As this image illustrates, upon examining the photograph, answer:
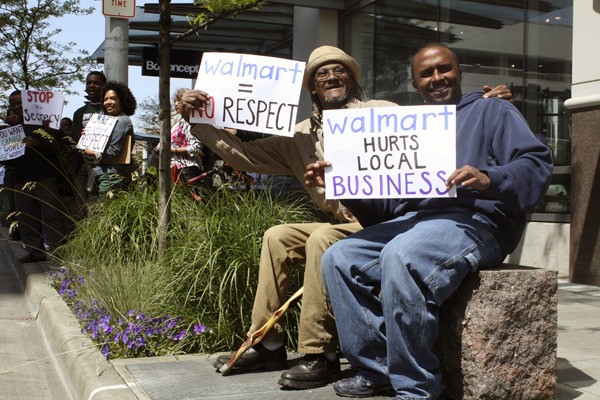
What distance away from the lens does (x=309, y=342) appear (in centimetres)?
399

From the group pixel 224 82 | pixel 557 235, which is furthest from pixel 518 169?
pixel 557 235

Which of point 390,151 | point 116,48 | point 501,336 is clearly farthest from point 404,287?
point 116,48

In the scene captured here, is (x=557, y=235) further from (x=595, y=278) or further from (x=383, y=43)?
(x=383, y=43)

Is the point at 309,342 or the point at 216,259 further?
the point at 216,259

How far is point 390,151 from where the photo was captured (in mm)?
3625

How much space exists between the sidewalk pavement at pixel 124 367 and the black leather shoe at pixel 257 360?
5 cm

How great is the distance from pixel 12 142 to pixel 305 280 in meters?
5.50

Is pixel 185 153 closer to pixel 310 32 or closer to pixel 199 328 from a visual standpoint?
pixel 199 328

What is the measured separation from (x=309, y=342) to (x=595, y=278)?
4730 mm

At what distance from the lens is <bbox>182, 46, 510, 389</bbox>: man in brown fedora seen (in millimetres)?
3996

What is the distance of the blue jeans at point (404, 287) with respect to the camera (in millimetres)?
3377

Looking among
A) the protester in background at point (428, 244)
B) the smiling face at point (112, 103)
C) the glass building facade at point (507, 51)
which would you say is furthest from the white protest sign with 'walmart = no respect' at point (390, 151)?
the glass building facade at point (507, 51)

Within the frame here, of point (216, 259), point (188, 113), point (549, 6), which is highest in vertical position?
point (549, 6)

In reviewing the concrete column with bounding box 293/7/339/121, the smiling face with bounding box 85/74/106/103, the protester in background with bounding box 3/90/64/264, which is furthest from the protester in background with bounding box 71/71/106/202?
the concrete column with bounding box 293/7/339/121
